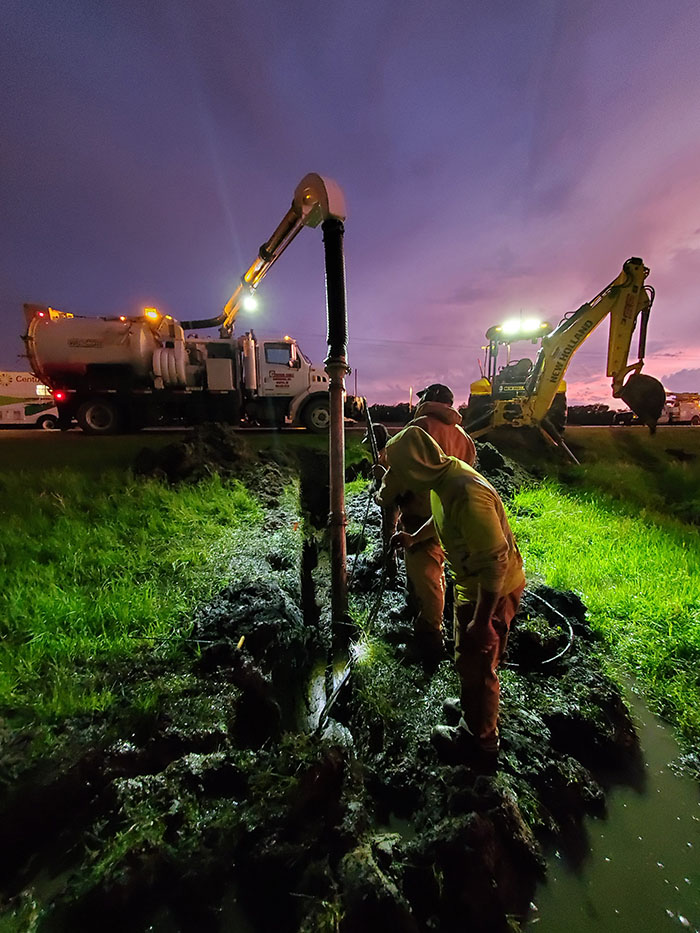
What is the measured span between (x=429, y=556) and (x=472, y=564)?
53.3 inches

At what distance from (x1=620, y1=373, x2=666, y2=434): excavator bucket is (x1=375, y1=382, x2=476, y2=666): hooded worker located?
7131 mm

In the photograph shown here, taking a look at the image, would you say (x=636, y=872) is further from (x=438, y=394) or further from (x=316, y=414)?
(x=316, y=414)

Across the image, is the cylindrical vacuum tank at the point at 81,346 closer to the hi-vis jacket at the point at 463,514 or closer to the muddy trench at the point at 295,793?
the muddy trench at the point at 295,793

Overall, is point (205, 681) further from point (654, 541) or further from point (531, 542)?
point (654, 541)

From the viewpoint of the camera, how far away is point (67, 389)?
9.91 meters

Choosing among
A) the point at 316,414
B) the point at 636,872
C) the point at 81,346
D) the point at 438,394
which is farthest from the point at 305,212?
the point at 81,346

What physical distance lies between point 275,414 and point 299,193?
7486mm

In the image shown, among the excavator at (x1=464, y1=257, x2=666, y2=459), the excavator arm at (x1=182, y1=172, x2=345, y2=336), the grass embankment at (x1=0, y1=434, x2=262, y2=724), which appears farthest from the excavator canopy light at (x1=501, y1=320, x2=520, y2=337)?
the grass embankment at (x1=0, y1=434, x2=262, y2=724)

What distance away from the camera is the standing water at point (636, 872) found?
1663 mm

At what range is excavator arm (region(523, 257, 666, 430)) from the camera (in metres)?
8.05

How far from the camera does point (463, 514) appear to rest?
6.63ft

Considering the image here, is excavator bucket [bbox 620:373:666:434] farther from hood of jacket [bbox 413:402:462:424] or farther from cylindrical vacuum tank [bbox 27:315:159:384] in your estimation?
cylindrical vacuum tank [bbox 27:315:159:384]

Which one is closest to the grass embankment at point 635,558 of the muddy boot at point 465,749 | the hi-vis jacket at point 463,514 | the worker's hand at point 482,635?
the muddy boot at point 465,749

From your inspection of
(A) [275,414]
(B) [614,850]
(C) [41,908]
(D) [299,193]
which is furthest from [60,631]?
(A) [275,414]
